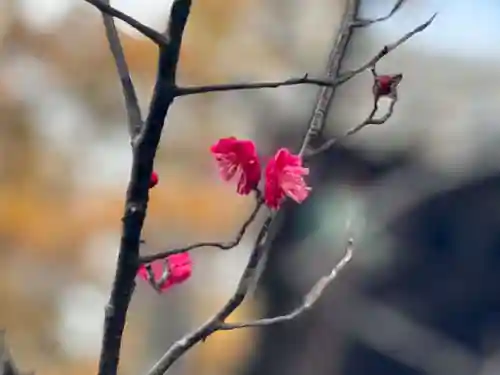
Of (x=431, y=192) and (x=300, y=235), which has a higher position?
(x=431, y=192)

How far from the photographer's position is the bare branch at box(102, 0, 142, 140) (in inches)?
16.3

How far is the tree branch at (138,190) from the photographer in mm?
370

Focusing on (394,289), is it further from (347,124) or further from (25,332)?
(25,332)

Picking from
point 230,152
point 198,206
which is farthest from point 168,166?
point 230,152

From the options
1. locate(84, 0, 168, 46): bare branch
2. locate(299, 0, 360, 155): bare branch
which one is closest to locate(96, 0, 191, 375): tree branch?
locate(84, 0, 168, 46): bare branch

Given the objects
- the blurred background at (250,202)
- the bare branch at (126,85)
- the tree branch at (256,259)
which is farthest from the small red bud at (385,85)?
the blurred background at (250,202)

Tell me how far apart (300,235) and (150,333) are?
462 mm

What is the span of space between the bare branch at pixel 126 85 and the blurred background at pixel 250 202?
1.02 meters

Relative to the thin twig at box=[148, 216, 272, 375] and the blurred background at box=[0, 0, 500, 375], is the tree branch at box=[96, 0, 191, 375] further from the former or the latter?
the blurred background at box=[0, 0, 500, 375]

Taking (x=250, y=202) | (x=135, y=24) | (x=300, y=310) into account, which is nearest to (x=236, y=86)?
(x=135, y=24)

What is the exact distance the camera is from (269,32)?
223 centimetres

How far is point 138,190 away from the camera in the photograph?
15.2 inches

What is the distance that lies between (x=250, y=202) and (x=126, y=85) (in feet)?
4.02

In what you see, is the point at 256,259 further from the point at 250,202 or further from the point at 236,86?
the point at 250,202
